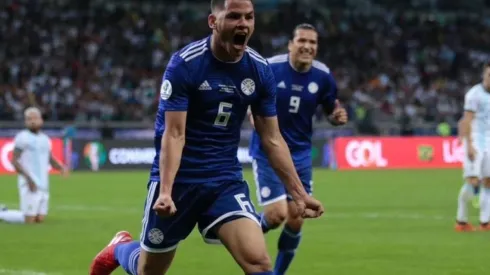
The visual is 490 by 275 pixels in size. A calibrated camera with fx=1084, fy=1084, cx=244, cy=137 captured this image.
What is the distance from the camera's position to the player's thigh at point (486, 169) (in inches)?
597

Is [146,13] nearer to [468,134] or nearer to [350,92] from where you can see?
[350,92]

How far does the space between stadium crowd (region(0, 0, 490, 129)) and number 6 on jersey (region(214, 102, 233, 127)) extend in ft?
79.0

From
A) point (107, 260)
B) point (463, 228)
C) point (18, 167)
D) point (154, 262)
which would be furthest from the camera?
point (18, 167)

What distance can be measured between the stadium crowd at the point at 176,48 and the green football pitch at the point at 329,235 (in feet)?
32.4

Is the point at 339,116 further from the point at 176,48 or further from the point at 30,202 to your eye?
the point at 176,48

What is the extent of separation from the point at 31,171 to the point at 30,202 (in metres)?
0.75

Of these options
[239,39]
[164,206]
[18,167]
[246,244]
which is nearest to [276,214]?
[246,244]

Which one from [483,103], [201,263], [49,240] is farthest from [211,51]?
[483,103]

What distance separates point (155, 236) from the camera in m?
7.11

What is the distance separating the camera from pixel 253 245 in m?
6.79

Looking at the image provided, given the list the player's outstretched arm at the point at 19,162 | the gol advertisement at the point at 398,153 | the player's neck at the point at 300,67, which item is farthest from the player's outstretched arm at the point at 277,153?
the gol advertisement at the point at 398,153

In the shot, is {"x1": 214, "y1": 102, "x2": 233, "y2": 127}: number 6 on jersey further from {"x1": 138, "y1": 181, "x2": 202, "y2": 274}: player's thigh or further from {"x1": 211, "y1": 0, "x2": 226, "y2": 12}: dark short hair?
{"x1": 211, "y1": 0, "x2": 226, "y2": 12}: dark short hair

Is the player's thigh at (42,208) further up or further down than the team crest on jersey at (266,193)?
further down

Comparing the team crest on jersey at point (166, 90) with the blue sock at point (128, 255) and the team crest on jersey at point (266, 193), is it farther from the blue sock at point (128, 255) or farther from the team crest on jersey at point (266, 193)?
the team crest on jersey at point (266, 193)
